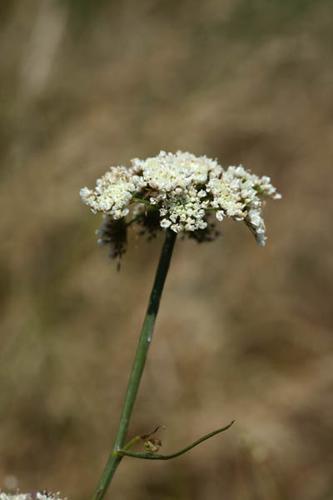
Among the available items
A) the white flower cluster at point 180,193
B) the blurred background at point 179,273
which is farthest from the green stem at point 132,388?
Result: the blurred background at point 179,273

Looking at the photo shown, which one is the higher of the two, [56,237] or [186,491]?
[56,237]

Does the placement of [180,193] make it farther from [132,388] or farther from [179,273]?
[179,273]

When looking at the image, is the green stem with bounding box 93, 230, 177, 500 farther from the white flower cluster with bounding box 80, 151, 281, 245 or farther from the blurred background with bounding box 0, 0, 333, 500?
the blurred background with bounding box 0, 0, 333, 500

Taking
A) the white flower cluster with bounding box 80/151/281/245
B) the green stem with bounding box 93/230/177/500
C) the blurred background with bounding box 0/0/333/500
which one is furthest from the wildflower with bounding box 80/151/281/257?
the blurred background with bounding box 0/0/333/500

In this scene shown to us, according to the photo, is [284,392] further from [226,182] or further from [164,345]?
[226,182]

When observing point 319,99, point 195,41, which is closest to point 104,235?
point 319,99
